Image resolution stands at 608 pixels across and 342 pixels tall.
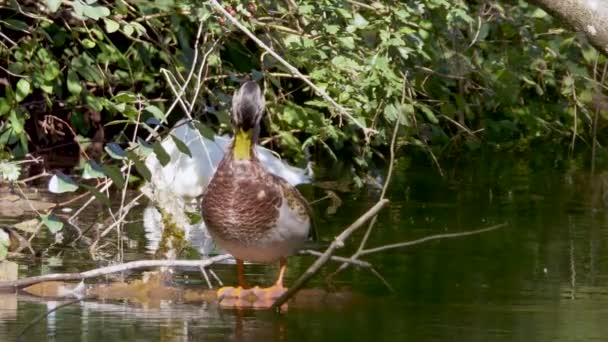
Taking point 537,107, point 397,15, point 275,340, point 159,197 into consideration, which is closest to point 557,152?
point 537,107

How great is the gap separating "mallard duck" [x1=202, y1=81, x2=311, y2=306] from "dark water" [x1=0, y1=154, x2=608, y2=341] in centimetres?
24

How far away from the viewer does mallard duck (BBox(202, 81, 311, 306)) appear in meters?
5.27

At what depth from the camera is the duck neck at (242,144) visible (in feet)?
17.4

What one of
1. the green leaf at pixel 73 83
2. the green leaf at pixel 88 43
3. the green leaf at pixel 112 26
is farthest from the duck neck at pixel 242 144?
the green leaf at pixel 73 83

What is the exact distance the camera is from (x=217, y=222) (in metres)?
5.29

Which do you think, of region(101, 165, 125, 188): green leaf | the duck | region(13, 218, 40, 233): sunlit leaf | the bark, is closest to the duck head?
region(101, 165, 125, 188): green leaf

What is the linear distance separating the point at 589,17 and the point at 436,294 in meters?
1.53

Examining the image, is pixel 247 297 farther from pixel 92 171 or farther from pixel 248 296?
pixel 92 171

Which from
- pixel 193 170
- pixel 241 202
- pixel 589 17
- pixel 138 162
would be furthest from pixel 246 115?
pixel 193 170

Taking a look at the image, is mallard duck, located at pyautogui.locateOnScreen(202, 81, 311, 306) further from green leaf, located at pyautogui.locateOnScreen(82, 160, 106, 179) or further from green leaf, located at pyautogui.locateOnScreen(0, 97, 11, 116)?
green leaf, located at pyautogui.locateOnScreen(0, 97, 11, 116)

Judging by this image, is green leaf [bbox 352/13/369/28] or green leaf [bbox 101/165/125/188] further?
green leaf [bbox 352/13/369/28]

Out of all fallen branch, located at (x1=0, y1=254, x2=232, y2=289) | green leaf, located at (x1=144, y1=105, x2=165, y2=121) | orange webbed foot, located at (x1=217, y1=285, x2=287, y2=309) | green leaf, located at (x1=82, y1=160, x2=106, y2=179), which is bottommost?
orange webbed foot, located at (x1=217, y1=285, x2=287, y2=309)

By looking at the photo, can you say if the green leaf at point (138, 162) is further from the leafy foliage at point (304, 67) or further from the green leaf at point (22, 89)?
the green leaf at point (22, 89)

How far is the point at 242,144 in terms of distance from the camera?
5.33 m
